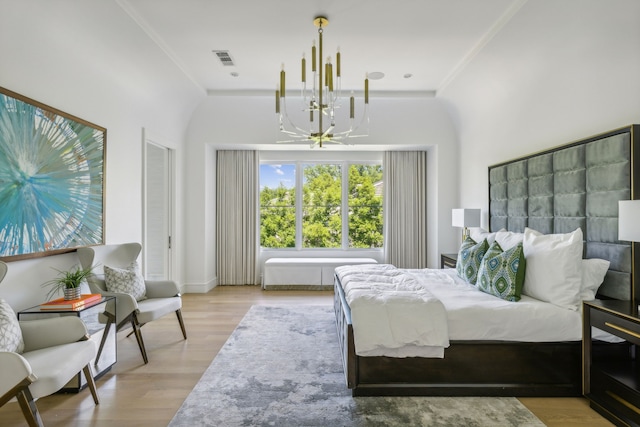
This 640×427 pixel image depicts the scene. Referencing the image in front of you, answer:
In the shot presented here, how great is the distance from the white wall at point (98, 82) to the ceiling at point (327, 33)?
0.81 feet

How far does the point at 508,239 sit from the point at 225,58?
3.49m

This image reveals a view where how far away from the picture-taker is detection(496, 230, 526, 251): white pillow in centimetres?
302

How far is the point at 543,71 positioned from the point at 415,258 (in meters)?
3.48

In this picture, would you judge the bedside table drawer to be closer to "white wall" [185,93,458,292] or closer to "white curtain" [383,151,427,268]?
"white wall" [185,93,458,292]

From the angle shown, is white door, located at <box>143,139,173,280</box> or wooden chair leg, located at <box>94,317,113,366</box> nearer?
wooden chair leg, located at <box>94,317,113,366</box>

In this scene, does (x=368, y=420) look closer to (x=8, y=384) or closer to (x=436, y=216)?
(x=8, y=384)

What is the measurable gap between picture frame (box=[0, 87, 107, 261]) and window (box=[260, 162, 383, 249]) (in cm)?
306

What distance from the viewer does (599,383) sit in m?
2.17

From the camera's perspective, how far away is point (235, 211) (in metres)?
6.00

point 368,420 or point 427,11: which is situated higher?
point 427,11

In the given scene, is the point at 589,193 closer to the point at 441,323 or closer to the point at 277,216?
the point at 441,323

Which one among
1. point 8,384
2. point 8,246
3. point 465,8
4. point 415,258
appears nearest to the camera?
point 8,384

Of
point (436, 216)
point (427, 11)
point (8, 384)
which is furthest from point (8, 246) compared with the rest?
point (436, 216)

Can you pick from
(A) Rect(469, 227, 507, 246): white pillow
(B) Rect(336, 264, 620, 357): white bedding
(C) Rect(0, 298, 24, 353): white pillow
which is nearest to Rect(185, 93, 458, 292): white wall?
(A) Rect(469, 227, 507, 246): white pillow
